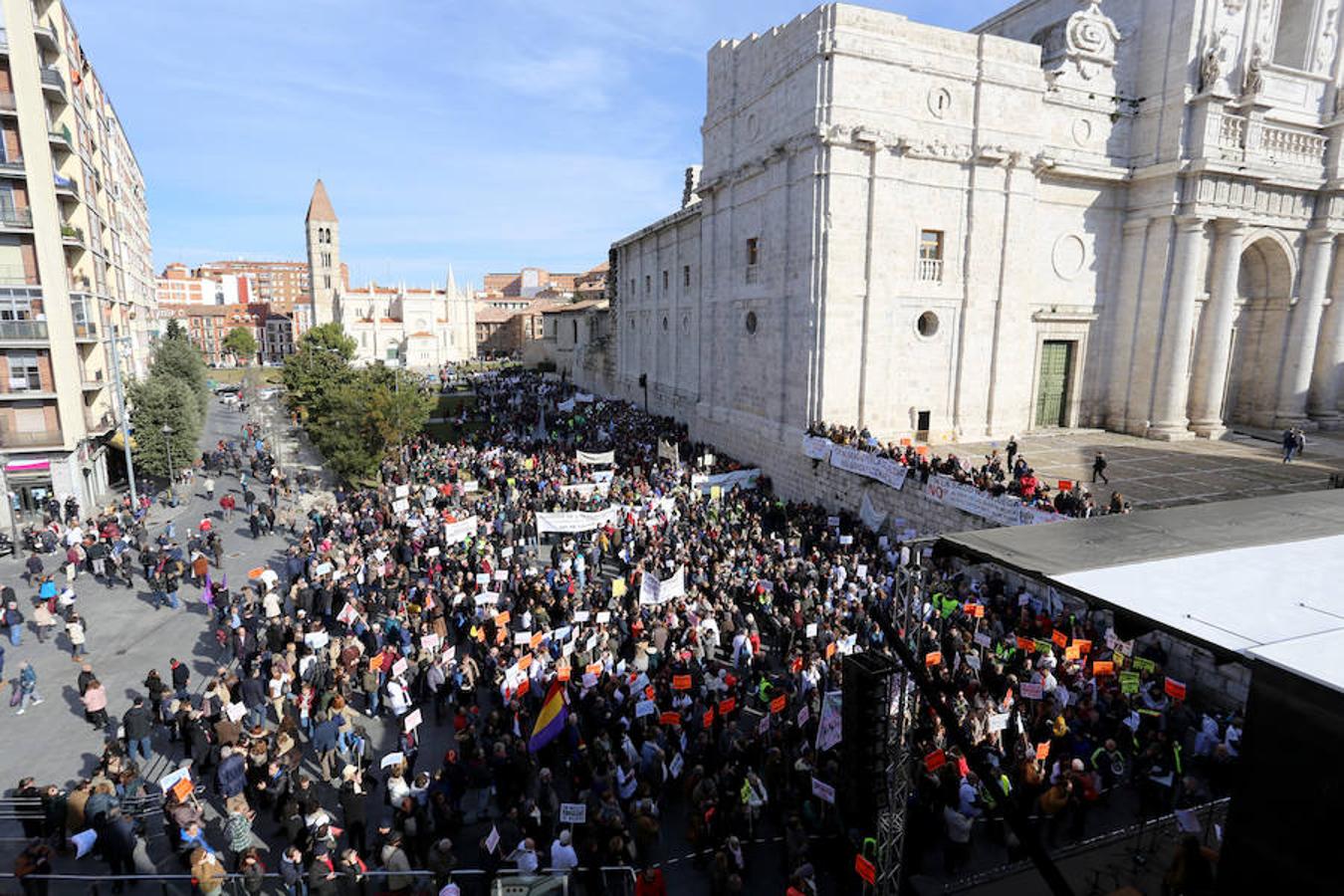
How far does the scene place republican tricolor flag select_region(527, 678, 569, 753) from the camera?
11.3m

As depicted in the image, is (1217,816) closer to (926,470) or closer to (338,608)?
(926,470)

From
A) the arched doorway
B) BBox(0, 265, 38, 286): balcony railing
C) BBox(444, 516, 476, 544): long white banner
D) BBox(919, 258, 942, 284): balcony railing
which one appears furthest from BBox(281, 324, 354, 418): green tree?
the arched doorway

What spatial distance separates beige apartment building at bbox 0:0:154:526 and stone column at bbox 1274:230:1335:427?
45.4 meters

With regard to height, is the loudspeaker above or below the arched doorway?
below

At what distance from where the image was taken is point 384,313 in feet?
359

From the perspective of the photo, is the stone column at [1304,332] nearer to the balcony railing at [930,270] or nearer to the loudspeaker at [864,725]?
the balcony railing at [930,270]

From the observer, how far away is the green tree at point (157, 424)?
30875 millimetres

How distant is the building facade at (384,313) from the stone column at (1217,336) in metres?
90.9

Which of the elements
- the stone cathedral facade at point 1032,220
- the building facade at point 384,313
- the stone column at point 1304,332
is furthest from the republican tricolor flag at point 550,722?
the building facade at point 384,313

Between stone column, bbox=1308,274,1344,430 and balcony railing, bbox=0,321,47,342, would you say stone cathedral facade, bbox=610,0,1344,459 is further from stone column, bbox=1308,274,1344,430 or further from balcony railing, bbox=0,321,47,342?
balcony railing, bbox=0,321,47,342

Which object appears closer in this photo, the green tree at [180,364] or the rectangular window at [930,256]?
the rectangular window at [930,256]

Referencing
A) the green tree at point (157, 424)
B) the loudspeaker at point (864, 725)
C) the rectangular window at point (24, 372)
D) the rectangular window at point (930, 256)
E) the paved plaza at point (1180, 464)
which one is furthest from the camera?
the green tree at point (157, 424)

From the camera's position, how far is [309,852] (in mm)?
8977

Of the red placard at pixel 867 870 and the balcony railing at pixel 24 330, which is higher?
the balcony railing at pixel 24 330
